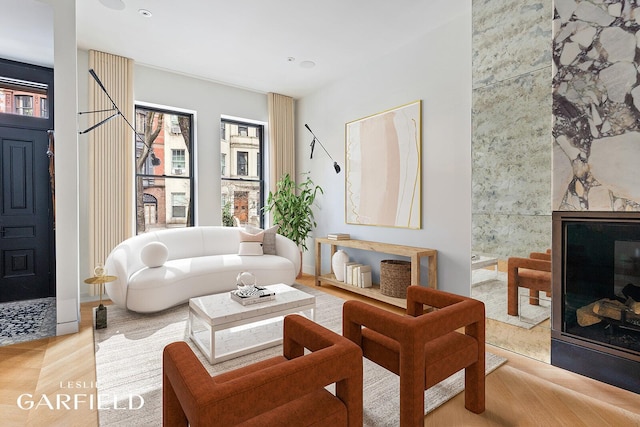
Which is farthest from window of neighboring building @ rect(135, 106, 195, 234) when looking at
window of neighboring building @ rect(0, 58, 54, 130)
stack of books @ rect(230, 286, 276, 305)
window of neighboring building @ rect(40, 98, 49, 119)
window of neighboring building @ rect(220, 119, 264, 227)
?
stack of books @ rect(230, 286, 276, 305)

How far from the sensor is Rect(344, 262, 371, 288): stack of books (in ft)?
12.9

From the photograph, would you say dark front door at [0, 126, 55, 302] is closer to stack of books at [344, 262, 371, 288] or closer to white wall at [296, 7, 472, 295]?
stack of books at [344, 262, 371, 288]

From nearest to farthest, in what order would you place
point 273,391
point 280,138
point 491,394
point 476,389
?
point 273,391
point 476,389
point 491,394
point 280,138

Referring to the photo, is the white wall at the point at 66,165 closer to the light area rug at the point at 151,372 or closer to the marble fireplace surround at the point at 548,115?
the light area rug at the point at 151,372

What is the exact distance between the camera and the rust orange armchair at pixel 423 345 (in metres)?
1.48

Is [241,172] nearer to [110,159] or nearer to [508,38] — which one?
[110,159]

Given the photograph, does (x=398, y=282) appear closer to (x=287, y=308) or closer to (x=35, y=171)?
(x=287, y=308)

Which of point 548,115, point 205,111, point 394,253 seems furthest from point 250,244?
point 548,115

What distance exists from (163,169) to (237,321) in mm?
3162

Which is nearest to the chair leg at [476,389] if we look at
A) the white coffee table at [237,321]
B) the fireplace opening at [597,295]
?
the fireplace opening at [597,295]

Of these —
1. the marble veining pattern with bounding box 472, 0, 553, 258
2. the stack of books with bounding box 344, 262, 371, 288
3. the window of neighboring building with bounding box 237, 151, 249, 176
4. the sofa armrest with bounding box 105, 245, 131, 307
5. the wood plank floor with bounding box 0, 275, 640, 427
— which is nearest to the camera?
the wood plank floor with bounding box 0, 275, 640, 427

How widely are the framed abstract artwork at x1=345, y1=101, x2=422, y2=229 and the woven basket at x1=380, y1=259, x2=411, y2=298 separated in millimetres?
530

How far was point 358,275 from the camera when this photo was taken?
12.9 ft

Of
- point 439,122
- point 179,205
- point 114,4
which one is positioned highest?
point 114,4
